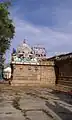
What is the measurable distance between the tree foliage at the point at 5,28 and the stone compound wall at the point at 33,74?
10.4 meters

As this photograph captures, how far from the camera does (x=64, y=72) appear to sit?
1353 inches

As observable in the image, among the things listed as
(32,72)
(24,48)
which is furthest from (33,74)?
(24,48)

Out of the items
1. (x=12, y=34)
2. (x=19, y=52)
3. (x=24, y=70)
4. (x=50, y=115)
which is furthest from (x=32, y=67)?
(x=50, y=115)

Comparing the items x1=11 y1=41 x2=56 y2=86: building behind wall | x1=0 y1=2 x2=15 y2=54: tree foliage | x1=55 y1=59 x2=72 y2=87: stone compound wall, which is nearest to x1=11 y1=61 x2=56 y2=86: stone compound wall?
x1=11 y1=41 x2=56 y2=86: building behind wall

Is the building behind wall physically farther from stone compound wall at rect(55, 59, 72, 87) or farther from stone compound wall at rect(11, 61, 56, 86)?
stone compound wall at rect(55, 59, 72, 87)

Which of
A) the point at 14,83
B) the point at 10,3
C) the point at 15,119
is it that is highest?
the point at 10,3

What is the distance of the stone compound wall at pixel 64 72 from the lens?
1251 inches

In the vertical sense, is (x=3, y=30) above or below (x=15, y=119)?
above

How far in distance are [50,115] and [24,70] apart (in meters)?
24.7

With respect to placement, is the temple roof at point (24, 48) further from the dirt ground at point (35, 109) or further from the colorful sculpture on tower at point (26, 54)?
the dirt ground at point (35, 109)

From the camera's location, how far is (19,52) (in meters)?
43.1

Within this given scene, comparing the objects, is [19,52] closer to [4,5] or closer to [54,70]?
[54,70]

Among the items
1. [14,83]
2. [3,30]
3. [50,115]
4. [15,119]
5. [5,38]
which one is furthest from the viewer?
[14,83]

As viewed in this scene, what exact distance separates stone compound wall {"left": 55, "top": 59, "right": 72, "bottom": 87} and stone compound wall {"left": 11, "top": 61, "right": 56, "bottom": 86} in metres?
1.01
